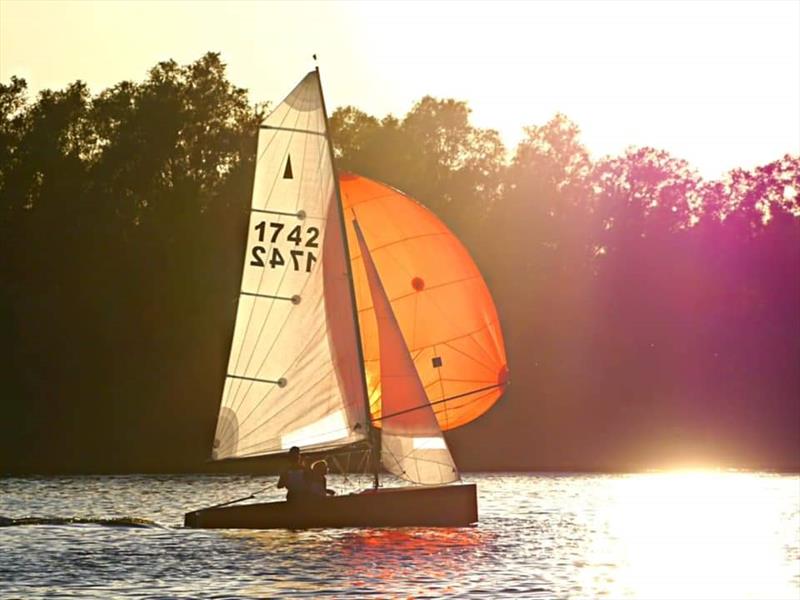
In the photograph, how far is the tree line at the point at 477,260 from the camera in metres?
102

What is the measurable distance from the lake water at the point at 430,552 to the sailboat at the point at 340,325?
2496 mm

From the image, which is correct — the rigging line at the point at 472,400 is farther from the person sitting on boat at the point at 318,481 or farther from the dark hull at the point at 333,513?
the person sitting on boat at the point at 318,481

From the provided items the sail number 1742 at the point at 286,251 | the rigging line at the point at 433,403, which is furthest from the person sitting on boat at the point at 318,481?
the sail number 1742 at the point at 286,251

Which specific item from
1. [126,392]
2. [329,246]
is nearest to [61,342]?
[126,392]

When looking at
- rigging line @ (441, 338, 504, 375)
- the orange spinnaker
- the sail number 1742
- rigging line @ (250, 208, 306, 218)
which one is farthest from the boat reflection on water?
rigging line @ (250, 208, 306, 218)

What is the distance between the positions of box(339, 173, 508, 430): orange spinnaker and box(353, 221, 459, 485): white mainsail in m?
0.51

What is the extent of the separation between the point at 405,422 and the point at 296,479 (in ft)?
13.4

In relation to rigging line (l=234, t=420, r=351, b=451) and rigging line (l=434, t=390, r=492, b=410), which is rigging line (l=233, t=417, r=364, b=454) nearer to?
rigging line (l=234, t=420, r=351, b=451)

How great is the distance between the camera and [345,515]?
162 feet

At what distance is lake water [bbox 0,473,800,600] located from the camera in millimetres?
41219

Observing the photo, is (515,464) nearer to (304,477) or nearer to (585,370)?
(585,370)

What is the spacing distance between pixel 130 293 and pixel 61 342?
447cm

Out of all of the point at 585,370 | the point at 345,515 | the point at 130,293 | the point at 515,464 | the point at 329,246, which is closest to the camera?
the point at 345,515

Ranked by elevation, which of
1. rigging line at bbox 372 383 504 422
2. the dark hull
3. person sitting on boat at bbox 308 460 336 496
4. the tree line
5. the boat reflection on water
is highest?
the tree line
